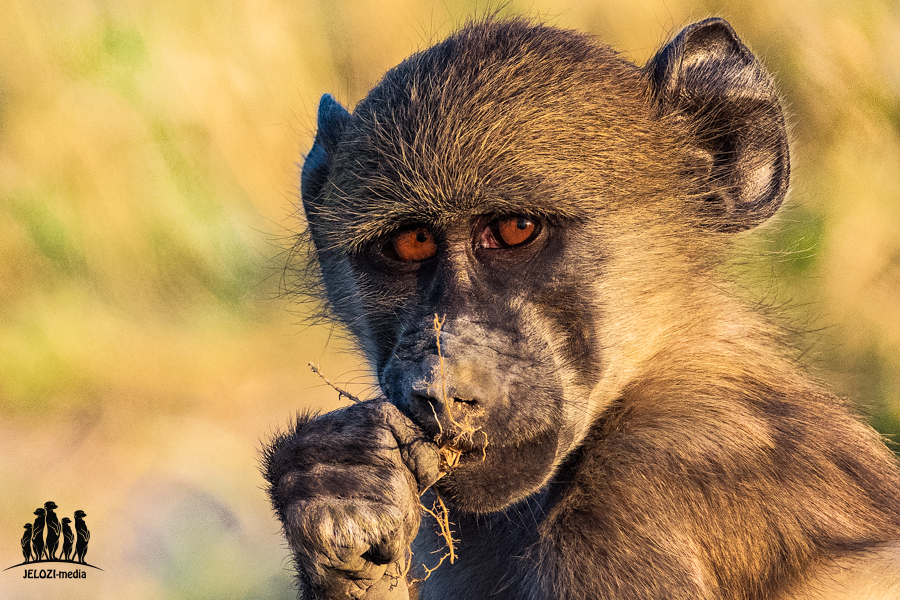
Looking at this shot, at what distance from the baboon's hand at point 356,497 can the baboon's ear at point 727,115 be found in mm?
1461

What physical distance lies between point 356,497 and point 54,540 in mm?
4059

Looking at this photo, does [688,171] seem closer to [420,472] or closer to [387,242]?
[387,242]

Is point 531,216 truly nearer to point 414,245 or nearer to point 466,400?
point 414,245

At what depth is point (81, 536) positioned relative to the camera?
5.35 meters

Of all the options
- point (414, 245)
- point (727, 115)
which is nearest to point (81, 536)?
point (414, 245)

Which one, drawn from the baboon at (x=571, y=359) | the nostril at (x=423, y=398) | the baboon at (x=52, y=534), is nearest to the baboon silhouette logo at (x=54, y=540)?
the baboon at (x=52, y=534)

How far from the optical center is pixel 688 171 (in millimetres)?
3031

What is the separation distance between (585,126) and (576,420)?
37.6 inches

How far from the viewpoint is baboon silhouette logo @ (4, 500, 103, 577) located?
526 cm

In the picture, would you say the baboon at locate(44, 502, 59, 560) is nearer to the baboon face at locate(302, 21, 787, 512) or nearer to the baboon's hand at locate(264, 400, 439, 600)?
the baboon face at locate(302, 21, 787, 512)

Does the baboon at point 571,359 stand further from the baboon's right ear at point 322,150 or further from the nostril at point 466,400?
the baboon's right ear at point 322,150

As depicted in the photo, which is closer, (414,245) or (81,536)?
(414,245)

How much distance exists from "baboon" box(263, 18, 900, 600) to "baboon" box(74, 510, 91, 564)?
9.74ft

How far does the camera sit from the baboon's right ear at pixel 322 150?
11.3 feet
